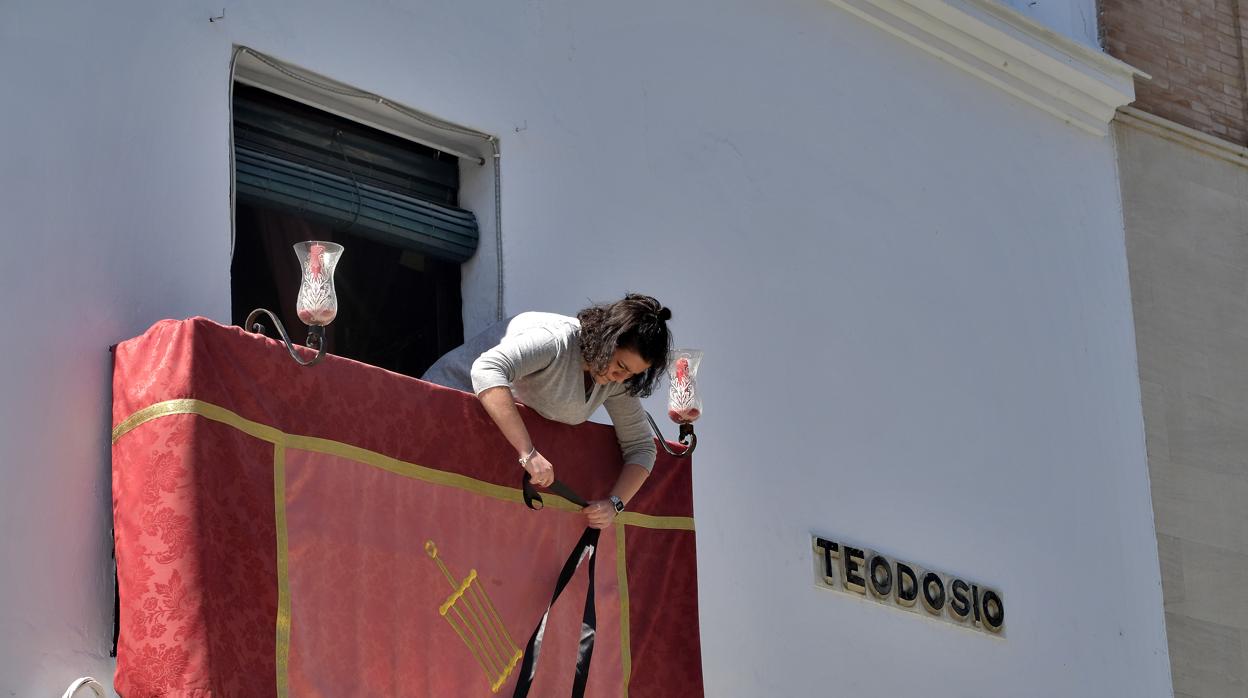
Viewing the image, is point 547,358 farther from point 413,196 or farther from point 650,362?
point 413,196

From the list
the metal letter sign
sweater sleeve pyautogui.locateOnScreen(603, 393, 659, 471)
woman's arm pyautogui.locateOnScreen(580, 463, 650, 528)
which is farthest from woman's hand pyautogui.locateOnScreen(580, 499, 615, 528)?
the metal letter sign

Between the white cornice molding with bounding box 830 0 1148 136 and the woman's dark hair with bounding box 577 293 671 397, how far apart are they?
9.22 feet

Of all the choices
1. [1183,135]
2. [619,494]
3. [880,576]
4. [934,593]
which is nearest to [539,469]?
[619,494]

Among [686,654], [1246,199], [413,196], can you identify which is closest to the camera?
[686,654]

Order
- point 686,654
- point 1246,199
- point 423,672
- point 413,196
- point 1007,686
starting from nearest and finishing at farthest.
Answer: point 423,672 → point 686,654 → point 413,196 → point 1007,686 → point 1246,199

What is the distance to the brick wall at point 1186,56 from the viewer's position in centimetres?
1019

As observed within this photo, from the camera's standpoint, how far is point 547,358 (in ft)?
20.2

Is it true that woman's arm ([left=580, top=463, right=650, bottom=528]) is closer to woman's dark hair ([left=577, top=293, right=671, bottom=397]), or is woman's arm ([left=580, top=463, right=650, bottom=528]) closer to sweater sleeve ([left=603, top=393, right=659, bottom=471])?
sweater sleeve ([left=603, top=393, right=659, bottom=471])

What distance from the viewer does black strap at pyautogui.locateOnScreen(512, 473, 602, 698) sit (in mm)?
6043

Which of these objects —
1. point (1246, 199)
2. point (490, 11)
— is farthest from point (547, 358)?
point (1246, 199)

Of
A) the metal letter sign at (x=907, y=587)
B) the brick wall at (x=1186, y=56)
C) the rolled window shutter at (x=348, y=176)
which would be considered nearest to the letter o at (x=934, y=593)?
the metal letter sign at (x=907, y=587)

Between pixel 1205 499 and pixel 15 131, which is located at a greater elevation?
pixel 15 131

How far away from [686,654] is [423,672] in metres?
1.12

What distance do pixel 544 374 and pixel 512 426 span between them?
0.28m
